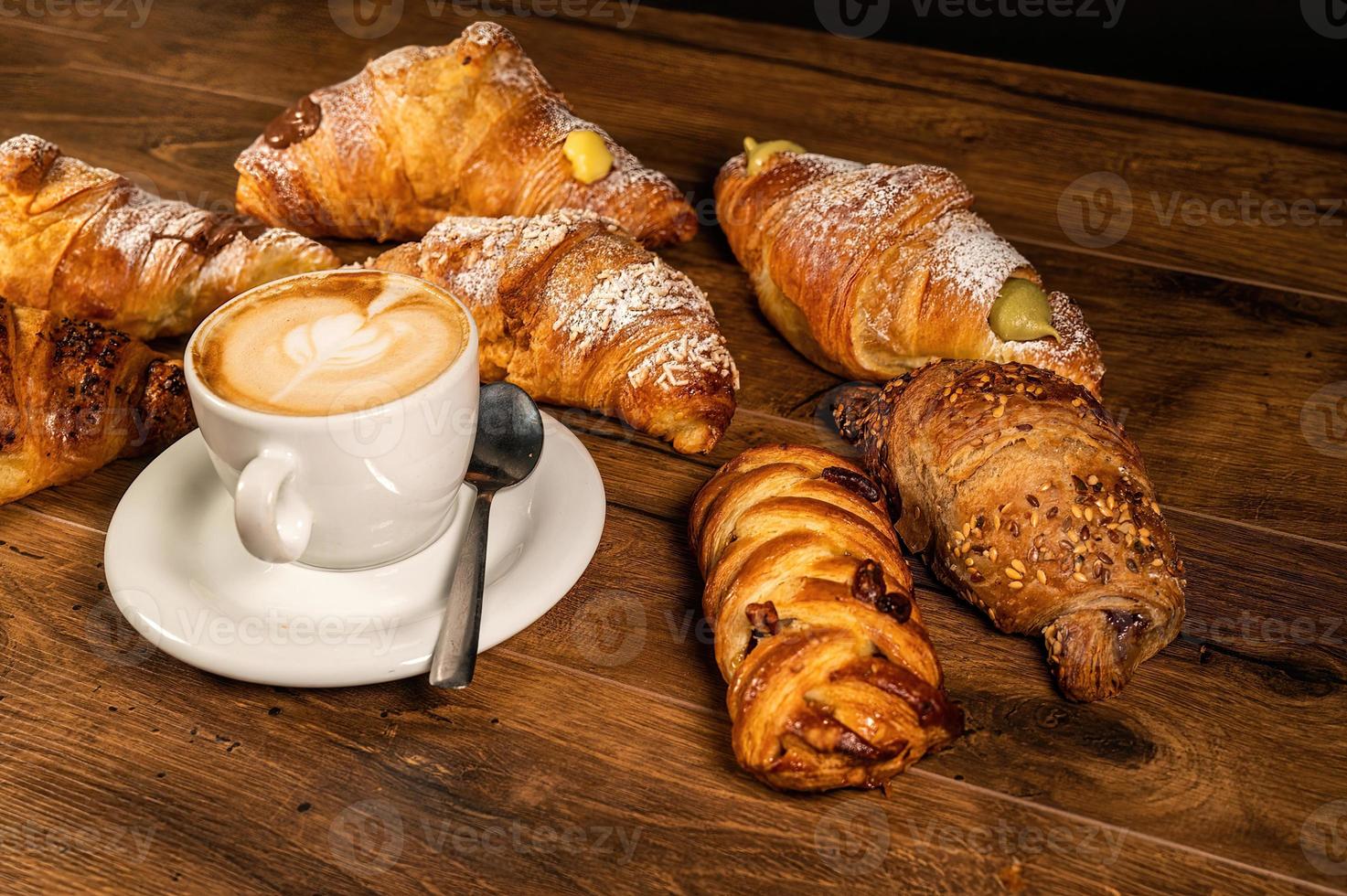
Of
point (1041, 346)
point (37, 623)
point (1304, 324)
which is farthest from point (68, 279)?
point (1304, 324)

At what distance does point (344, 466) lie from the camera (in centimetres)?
136

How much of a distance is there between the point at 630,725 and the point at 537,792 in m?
0.14

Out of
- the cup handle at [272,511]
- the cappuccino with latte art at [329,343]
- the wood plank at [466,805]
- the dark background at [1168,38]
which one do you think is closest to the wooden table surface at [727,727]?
the wood plank at [466,805]

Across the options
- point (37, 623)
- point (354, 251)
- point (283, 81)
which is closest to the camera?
point (37, 623)

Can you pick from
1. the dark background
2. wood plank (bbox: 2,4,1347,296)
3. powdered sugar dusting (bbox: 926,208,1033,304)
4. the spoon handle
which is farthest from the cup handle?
the dark background

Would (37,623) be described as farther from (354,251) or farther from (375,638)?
(354,251)

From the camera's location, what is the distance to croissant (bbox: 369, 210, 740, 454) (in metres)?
1.87

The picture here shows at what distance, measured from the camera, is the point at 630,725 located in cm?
144

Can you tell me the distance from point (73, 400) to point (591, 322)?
76cm

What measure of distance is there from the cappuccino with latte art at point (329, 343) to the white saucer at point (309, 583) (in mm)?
151

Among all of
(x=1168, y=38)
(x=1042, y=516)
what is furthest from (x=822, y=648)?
(x=1168, y=38)

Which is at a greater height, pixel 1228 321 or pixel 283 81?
pixel 1228 321

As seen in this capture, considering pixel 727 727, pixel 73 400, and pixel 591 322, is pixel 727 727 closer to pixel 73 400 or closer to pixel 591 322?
pixel 591 322

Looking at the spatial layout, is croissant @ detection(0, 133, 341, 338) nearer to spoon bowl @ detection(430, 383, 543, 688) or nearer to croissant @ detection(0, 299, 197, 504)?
croissant @ detection(0, 299, 197, 504)
